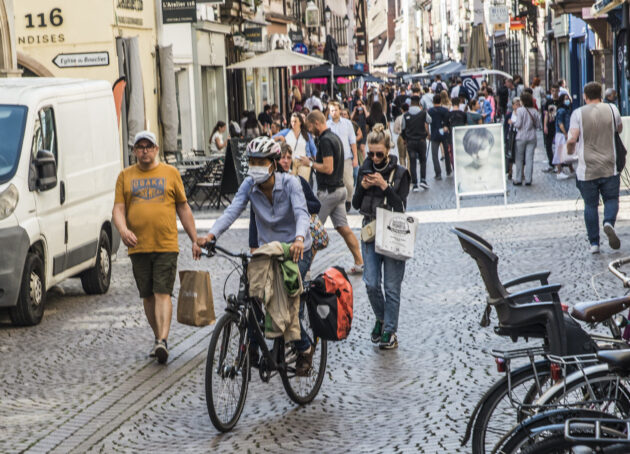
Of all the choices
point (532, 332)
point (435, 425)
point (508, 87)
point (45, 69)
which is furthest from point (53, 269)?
point (508, 87)

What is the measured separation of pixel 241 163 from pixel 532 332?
651 inches

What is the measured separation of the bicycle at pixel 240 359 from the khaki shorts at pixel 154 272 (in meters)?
1.88

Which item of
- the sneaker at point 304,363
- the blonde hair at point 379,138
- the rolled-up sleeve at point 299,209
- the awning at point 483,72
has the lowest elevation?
the sneaker at point 304,363

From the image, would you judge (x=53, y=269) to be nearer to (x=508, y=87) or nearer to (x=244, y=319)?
(x=244, y=319)

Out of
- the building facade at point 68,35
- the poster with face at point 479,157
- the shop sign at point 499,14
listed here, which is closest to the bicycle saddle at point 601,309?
the poster with face at point 479,157

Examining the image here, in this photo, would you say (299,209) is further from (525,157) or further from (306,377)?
Answer: (525,157)

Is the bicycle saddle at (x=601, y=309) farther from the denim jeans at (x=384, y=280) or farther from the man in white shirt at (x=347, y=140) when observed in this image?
the man in white shirt at (x=347, y=140)

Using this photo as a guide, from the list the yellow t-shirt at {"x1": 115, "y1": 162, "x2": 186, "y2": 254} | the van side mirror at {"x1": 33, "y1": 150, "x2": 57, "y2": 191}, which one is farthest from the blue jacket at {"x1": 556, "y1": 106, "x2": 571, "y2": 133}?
the yellow t-shirt at {"x1": 115, "y1": 162, "x2": 186, "y2": 254}

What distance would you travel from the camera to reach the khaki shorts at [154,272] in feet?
30.8

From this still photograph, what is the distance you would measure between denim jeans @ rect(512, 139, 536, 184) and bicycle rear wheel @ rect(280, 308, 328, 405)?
50.0 ft

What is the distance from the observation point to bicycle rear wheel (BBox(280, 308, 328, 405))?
25.1 ft

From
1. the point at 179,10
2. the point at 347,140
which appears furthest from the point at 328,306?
the point at 179,10

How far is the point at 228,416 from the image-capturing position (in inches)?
282

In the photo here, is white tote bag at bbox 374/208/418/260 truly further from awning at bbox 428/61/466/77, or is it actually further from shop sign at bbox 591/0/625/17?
awning at bbox 428/61/466/77
